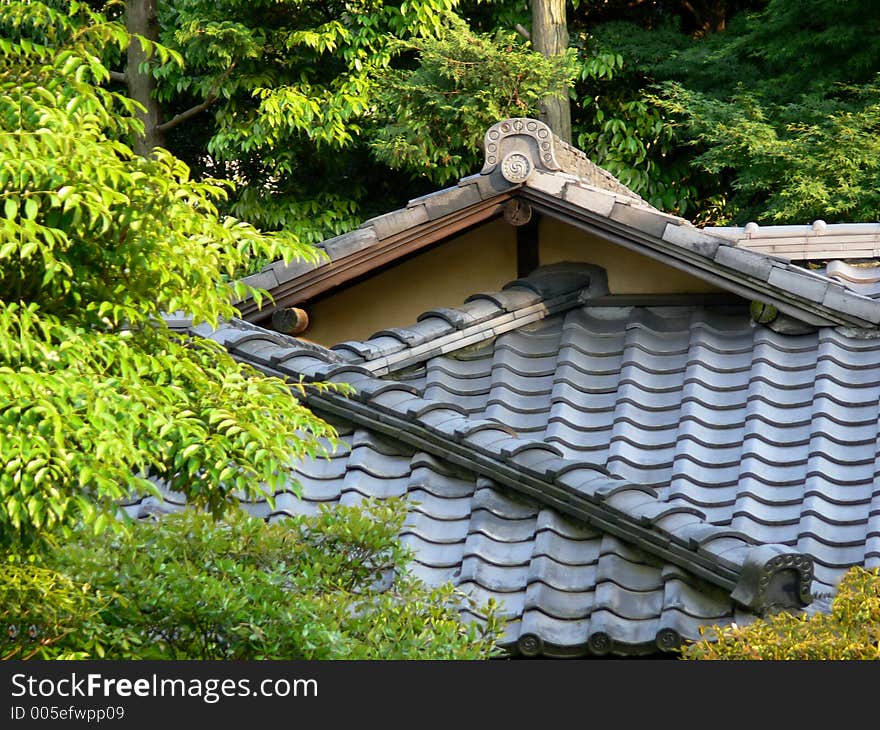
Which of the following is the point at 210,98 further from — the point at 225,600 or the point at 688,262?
the point at 225,600

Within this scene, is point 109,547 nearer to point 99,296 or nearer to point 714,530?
point 99,296

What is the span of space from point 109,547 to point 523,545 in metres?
1.98

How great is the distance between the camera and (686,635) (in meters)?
4.95

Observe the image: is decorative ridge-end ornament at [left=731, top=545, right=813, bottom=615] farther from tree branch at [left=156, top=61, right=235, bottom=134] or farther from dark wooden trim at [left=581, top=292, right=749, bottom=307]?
tree branch at [left=156, top=61, right=235, bottom=134]

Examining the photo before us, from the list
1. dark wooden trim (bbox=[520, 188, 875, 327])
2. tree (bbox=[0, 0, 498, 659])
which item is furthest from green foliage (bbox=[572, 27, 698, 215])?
tree (bbox=[0, 0, 498, 659])

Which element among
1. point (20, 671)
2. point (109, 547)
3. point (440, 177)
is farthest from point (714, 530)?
point (440, 177)

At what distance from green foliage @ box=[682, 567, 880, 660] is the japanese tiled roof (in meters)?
0.58

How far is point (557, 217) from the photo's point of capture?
24.9 feet

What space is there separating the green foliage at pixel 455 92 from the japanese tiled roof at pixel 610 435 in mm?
8620

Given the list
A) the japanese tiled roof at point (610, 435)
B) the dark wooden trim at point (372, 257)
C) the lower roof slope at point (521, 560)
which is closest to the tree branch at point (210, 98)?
the japanese tiled roof at point (610, 435)

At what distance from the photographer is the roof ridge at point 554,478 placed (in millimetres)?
4883

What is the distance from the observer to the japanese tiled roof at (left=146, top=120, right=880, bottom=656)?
5258 millimetres

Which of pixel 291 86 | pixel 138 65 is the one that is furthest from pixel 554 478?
pixel 138 65

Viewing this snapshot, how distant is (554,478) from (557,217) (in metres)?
2.43
